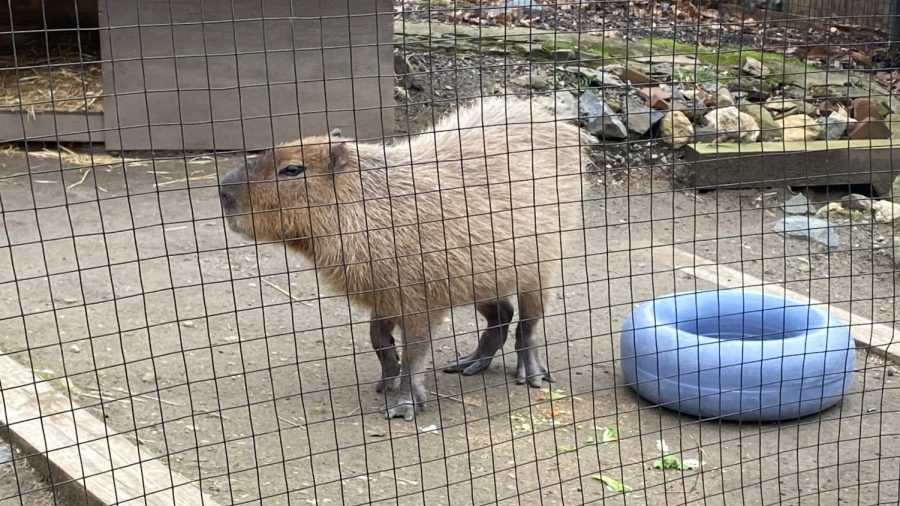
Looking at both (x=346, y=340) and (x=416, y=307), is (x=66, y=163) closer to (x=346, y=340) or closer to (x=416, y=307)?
(x=346, y=340)

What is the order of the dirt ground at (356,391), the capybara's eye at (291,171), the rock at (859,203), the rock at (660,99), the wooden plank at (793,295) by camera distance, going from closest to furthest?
the dirt ground at (356,391), the capybara's eye at (291,171), the wooden plank at (793,295), the rock at (859,203), the rock at (660,99)

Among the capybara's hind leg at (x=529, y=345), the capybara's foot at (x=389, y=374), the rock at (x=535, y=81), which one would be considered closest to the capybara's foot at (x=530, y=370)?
the capybara's hind leg at (x=529, y=345)

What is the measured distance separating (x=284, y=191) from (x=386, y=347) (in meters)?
0.80

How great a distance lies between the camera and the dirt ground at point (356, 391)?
11.3 ft

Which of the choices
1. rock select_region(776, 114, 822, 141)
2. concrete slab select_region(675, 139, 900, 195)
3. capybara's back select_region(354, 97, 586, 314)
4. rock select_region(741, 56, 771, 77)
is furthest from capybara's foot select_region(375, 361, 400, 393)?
rock select_region(741, 56, 771, 77)

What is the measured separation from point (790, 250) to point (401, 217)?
3224mm

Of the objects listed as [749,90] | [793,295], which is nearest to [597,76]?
[749,90]

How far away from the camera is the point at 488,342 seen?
4637mm

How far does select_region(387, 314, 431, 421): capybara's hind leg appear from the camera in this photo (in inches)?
163

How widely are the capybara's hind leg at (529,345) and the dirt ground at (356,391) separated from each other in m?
0.08

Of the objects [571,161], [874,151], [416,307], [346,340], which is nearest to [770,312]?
[571,161]

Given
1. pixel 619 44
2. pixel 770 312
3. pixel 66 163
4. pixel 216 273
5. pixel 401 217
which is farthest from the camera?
pixel 619 44

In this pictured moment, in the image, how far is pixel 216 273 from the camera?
5477 mm

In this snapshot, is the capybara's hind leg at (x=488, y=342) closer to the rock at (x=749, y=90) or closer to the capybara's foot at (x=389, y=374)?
the capybara's foot at (x=389, y=374)
